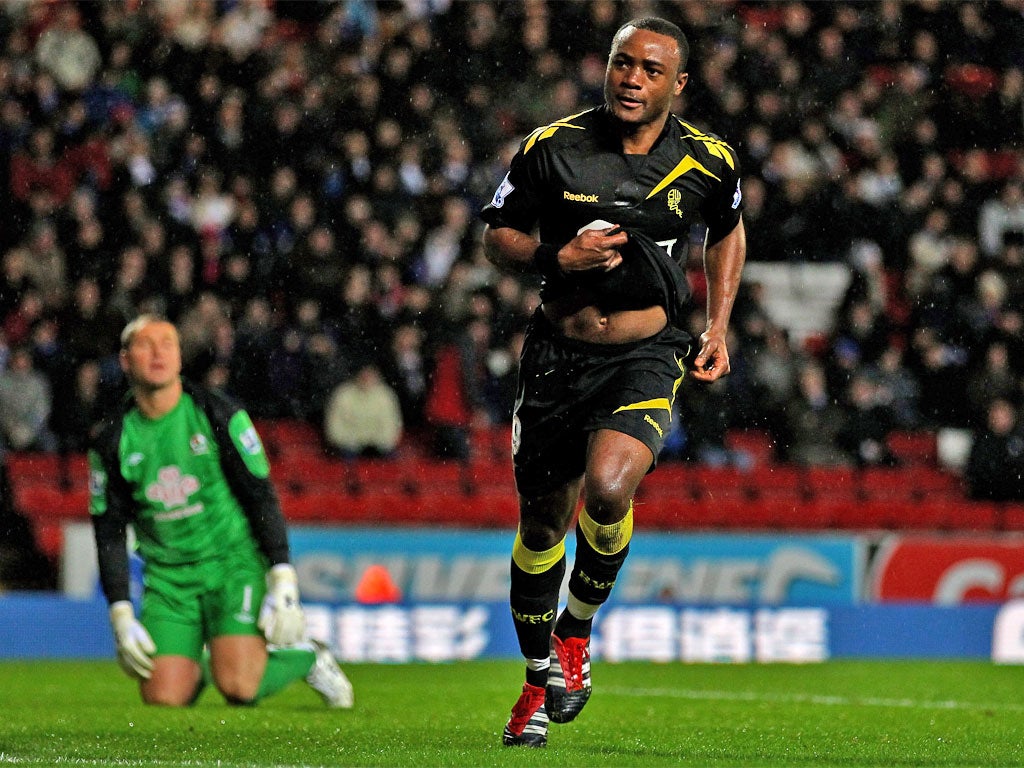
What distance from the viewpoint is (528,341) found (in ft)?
20.4

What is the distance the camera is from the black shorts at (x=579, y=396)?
5922 millimetres

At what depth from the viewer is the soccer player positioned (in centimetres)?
588

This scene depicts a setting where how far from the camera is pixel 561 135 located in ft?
19.8

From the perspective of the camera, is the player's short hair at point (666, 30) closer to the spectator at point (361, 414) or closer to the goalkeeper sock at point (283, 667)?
the goalkeeper sock at point (283, 667)

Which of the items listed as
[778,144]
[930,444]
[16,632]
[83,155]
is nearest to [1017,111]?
[778,144]

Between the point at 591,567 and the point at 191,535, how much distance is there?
287 cm

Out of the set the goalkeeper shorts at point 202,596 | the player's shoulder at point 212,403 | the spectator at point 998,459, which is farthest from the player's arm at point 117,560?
the spectator at point 998,459

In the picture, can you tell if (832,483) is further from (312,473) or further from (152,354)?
(152,354)

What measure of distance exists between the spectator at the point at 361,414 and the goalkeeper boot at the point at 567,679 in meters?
9.04

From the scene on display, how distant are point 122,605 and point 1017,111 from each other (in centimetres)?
1394

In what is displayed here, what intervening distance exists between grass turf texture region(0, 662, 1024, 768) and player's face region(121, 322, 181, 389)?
1.56 meters

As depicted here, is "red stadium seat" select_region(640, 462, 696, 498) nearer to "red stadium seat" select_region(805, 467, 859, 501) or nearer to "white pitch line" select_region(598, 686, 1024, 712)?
"red stadium seat" select_region(805, 467, 859, 501)

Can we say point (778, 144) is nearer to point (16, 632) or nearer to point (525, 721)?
point (16, 632)

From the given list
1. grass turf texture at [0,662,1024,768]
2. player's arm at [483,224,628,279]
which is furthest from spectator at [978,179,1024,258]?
player's arm at [483,224,628,279]
